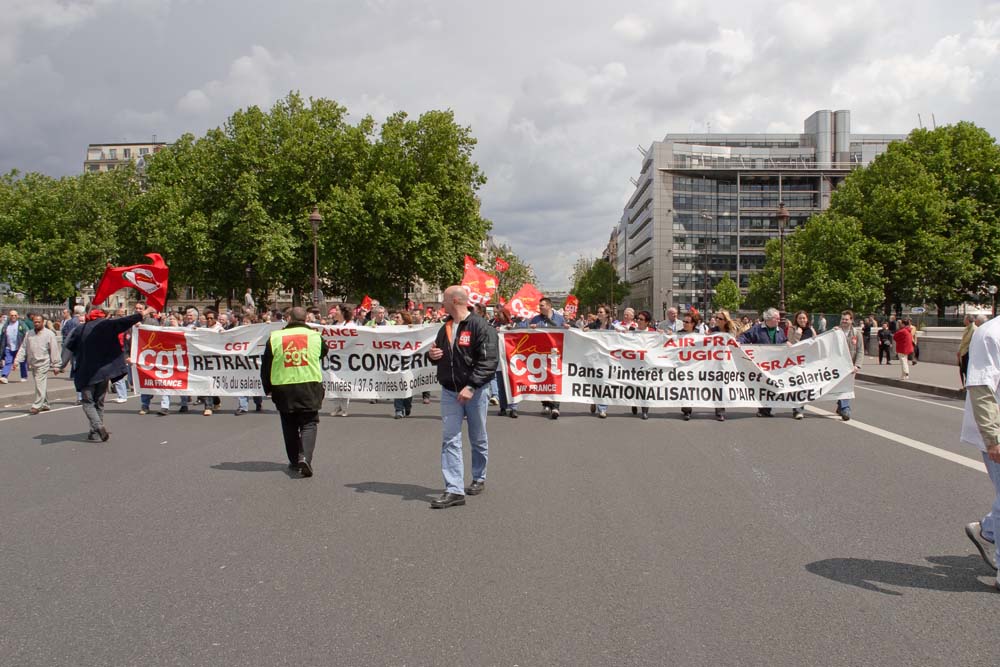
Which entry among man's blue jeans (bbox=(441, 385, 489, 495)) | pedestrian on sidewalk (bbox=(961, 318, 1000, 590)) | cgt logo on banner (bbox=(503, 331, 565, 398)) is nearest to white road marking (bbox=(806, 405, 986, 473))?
pedestrian on sidewalk (bbox=(961, 318, 1000, 590))

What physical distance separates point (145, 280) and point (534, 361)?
6.17 metres

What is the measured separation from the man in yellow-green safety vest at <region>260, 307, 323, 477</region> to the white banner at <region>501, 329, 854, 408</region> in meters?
5.25

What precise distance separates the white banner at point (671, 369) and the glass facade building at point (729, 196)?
94213mm

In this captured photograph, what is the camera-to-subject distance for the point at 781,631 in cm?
379

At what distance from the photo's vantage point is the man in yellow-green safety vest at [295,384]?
7.78 metres

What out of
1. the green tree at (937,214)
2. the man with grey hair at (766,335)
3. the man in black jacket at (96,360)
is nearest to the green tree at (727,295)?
the green tree at (937,214)

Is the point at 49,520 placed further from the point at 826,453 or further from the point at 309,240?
the point at 309,240

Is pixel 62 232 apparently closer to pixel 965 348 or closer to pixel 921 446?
pixel 965 348

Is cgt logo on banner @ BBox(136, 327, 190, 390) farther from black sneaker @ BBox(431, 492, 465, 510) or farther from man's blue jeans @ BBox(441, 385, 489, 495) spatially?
black sneaker @ BBox(431, 492, 465, 510)

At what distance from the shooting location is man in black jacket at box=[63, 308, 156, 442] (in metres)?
9.98

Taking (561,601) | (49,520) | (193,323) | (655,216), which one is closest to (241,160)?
(193,323)

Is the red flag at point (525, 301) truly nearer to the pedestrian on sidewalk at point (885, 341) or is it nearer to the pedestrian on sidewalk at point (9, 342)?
the pedestrian on sidewalk at point (9, 342)

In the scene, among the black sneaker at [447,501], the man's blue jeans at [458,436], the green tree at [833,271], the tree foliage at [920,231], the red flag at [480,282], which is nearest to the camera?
the black sneaker at [447,501]

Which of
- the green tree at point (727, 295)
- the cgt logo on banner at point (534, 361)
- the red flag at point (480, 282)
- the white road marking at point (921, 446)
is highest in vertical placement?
the green tree at point (727, 295)
